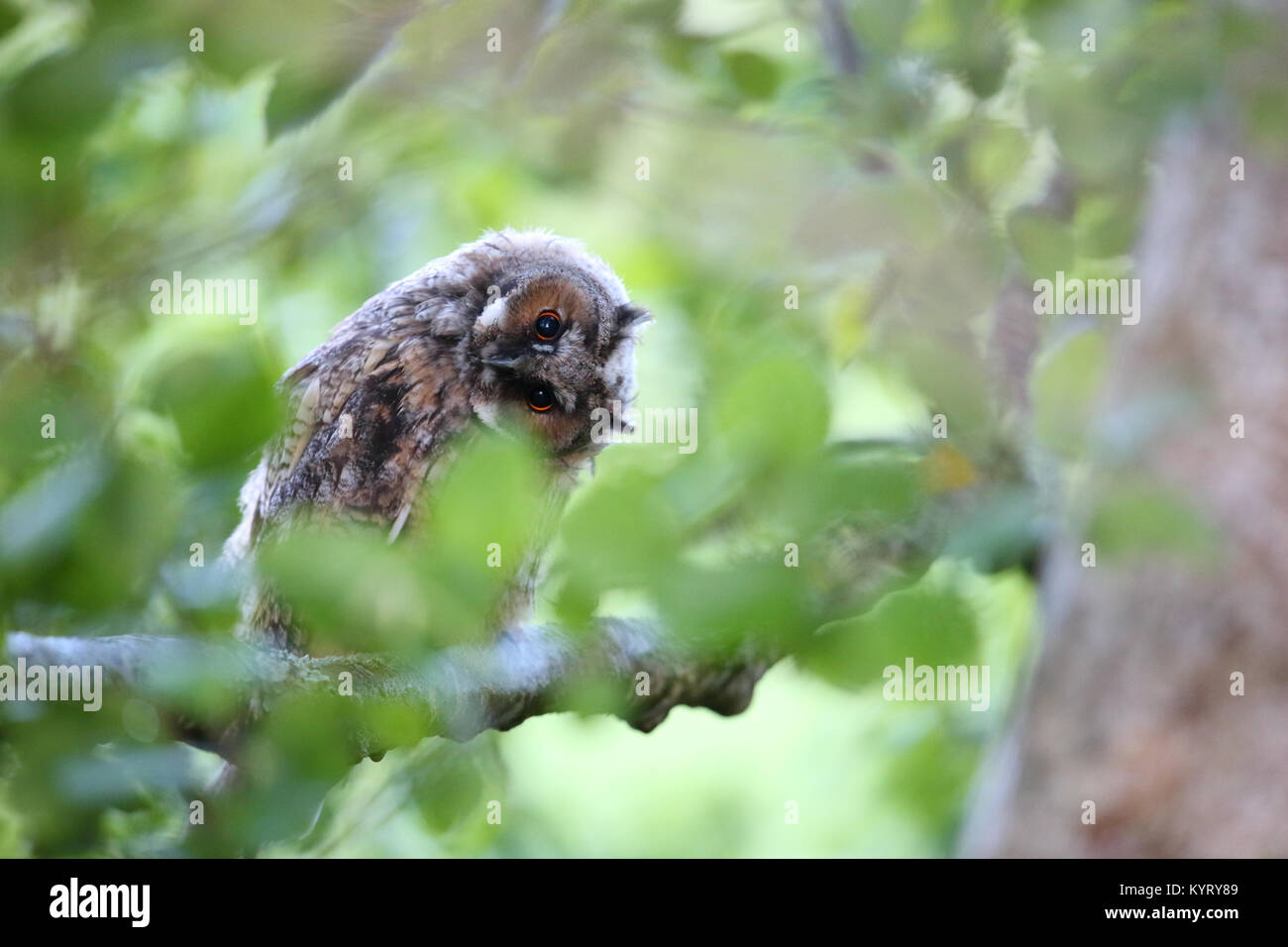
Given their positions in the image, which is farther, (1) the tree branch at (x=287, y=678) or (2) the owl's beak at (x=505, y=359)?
(2) the owl's beak at (x=505, y=359)

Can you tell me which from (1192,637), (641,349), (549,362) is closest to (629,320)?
(641,349)

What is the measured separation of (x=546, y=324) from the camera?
2010mm

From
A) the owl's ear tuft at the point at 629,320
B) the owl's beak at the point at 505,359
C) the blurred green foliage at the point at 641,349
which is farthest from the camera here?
the owl's ear tuft at the point at 629,320

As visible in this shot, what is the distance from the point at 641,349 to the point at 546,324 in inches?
11.8

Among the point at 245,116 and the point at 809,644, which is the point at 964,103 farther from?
the point at 809,644

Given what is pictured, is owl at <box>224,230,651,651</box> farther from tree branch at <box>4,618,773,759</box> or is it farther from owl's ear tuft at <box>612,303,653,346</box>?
tree branch at <box>4,618,773,759</box>

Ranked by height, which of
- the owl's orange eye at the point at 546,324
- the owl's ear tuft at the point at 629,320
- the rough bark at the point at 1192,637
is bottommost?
the rough bark at the point at 1192,637

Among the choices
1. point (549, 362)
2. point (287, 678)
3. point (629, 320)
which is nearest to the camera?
point (287, 678)

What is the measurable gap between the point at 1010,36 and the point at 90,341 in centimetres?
148

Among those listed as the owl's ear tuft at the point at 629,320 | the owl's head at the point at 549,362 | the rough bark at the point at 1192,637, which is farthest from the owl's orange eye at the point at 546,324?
the rough bark at the point at 1192,637

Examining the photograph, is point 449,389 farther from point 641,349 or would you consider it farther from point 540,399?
point 641,349

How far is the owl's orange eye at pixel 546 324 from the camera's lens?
201 centimetres

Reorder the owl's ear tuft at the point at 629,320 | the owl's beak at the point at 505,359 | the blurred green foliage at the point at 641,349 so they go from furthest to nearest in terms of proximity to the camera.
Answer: the owl's ear tuft at the point at 629,320, the owl's beak at the point at 505,359, the blurred green foliage at the point at 641,349

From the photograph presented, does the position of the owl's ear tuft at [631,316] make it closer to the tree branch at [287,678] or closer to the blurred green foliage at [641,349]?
the blurred green foliage at [641,349]
